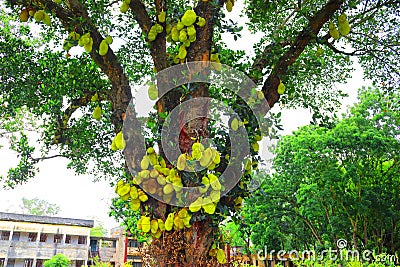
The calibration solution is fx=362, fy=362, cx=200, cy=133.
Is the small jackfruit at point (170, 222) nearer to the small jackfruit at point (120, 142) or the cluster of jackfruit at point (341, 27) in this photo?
the small jackfruit at point (120, 142)

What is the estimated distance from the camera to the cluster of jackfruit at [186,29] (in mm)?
1982

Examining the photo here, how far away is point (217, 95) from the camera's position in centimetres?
238

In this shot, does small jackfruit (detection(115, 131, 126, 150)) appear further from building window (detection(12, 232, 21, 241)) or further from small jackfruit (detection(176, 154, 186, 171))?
building window (detection(12, 232, 21, 241))

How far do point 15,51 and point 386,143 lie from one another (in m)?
6.99

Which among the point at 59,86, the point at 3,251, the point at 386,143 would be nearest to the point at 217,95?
the point at 59,86

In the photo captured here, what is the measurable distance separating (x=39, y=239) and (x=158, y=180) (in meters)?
12.8

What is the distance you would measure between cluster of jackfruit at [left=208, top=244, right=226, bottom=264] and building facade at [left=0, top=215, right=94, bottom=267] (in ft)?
39.3

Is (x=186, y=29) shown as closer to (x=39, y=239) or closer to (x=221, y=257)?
(x=221, y=257)

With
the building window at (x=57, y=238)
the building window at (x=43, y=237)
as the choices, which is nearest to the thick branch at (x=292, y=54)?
the building window at (x=43, y=237)

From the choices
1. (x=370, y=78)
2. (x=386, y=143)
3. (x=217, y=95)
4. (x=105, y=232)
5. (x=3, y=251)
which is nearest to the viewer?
(x=217, y=95)

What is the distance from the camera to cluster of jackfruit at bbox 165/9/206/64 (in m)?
1.98

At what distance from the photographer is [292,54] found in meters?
2.18

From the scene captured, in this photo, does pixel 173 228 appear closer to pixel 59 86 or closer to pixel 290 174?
pixel 59 86

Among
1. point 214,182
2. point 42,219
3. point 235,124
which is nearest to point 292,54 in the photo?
point 235,124
